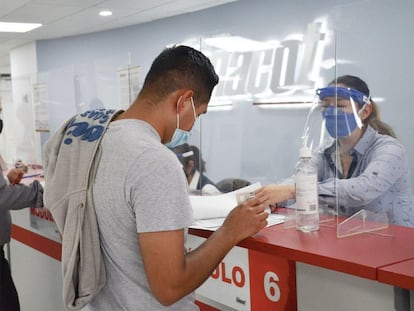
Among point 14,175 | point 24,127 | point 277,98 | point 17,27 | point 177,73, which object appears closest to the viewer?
point 177,73

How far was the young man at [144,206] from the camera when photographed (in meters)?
1.08

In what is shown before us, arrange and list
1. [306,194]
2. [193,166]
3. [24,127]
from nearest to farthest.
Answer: [306,194] → [193,166] → [24,127]

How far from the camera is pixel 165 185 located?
3.55 feet

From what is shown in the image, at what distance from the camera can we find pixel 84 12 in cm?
575

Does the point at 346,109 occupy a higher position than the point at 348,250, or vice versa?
the point at 346,109

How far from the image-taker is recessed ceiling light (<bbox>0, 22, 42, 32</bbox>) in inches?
249

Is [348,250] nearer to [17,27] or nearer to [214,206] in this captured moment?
[214,206]

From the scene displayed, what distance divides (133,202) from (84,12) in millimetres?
5118

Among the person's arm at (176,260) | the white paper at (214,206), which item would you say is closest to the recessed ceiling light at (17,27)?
the white paper at (214,206)

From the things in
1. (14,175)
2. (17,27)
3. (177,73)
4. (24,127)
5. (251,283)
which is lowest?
(251,283)

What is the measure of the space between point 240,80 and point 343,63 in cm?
105

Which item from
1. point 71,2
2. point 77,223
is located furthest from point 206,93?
point 71,2

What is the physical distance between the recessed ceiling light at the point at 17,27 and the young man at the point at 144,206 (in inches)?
221

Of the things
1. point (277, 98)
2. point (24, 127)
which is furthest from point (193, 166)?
point (24, 127)
